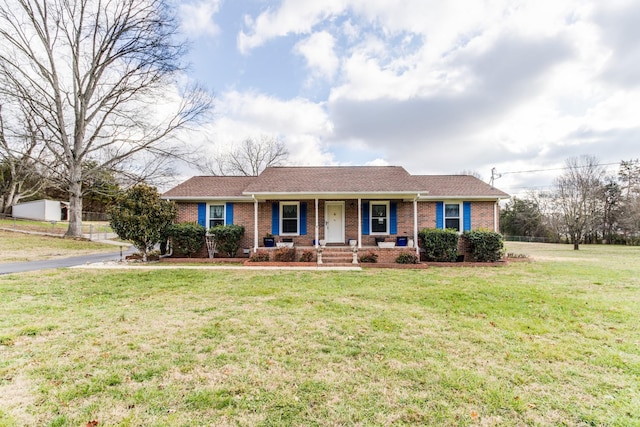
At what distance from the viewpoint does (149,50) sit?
18922mm

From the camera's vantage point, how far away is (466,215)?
1349 cm

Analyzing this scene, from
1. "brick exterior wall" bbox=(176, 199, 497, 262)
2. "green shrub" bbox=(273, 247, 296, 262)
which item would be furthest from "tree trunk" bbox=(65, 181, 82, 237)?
"green shrub" bbox=(273, 247, 296, 262)

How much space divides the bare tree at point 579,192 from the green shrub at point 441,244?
67.8ft

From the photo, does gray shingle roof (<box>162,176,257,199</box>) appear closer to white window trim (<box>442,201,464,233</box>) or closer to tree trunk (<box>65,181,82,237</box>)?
white window trim (<box>442,201,464,233</box>)

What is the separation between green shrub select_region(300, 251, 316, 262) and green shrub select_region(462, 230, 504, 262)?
22.9 ft

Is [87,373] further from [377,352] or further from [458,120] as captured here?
[458,120]

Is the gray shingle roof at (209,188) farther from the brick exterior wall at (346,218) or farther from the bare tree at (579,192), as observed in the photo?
the bare tree at (579,192)

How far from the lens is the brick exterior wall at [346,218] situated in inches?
530

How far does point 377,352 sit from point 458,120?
1711 centimetres

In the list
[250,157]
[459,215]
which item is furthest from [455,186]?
[250,157]

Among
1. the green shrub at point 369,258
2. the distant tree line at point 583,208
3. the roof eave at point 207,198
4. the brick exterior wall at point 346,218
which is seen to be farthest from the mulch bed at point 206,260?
the distant tree line at point 583,208

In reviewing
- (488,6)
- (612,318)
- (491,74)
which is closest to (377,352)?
(612,318)

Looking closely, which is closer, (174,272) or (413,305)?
(413,305)

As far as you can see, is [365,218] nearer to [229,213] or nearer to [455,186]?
[455,186]
